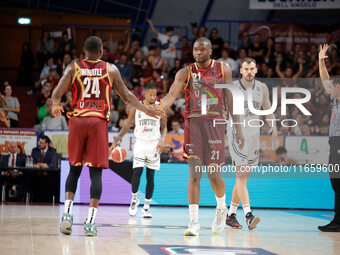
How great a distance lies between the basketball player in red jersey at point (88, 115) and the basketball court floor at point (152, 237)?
21.4 inches

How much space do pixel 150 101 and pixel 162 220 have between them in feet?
6.40

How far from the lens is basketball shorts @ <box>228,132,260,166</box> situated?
297 inches

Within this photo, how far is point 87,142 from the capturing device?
6.20 m

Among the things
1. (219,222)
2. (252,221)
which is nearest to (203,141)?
(219,222)

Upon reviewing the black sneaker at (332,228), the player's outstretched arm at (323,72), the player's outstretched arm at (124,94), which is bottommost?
the black sneaker at (332,228)

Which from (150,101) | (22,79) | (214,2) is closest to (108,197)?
(150,101)

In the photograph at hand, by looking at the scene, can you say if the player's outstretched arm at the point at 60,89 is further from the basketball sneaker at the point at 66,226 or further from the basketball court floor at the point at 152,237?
the basketball court floor at the point at 152,237

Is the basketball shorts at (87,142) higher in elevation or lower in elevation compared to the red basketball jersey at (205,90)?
lower

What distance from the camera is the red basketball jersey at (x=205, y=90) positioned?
21.5 ft

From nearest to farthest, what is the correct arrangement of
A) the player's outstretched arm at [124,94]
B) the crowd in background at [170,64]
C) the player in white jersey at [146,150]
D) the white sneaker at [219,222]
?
the player's outstretched arm at [124,94], the white sneaker at [219,222], the player in white jersey at [146,150], the crowd in background at [170,64]

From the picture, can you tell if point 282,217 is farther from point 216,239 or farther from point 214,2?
point 214,2

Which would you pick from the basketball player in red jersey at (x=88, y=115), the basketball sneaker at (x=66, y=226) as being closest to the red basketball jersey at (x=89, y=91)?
the basketball player in red jersey at (x=88, y=115)

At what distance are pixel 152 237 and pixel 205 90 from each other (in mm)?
1799

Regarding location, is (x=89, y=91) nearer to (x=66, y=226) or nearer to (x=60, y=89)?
(x=60, y=89)
